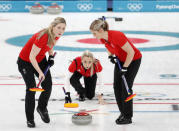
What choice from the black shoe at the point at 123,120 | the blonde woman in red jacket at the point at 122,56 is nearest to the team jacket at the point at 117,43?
the blonde woman in red jacket at the point at 122,56

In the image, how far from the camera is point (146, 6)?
78.3 feet

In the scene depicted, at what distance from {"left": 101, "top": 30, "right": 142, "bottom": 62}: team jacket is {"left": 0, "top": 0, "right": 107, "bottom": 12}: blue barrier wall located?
18507 mm

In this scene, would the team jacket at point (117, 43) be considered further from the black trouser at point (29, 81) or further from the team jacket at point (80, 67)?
the team jacket at point (80, 67)

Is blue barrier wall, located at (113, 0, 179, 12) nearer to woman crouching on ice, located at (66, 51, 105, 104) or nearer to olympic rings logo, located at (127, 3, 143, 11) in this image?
olympic rings logo, located at (127, 3, 143, 11)

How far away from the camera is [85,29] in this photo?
1778cm

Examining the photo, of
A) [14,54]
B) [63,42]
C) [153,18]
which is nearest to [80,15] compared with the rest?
[153,18]

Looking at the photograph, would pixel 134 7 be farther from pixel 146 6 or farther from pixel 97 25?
pixel 97 25

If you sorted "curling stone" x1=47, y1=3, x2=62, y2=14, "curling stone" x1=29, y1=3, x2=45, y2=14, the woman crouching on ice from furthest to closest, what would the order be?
"curling stone" x1=29, y1=3, x2=45, y2=14, "curling stone" x1=47, y1=3, x2=62, y2=14, the woman crouching on ice

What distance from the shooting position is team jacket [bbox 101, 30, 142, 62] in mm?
5660

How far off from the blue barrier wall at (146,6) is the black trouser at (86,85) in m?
17.0

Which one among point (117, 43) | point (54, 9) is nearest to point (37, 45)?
point (117, 43)

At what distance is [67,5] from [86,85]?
1747 centimetres

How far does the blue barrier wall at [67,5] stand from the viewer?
2430cm

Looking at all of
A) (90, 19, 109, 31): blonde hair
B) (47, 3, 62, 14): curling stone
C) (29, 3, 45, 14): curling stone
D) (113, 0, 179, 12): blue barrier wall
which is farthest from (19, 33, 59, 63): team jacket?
(113, 0, 179, 12): blue barrier wall
